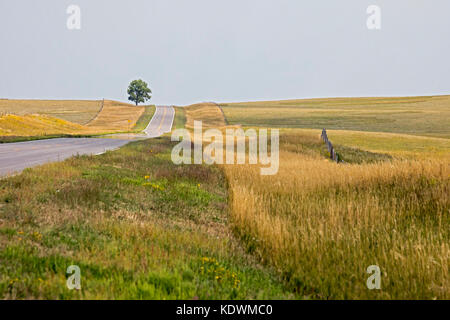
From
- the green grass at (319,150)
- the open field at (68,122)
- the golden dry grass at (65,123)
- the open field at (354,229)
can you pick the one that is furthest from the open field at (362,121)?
the open field at (354,229)

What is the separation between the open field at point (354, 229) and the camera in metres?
5.36

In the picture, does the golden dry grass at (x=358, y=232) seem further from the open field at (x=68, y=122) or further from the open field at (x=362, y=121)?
the open field at (x=362, y=121)

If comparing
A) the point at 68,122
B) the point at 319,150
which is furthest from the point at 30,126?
the point at 319,150

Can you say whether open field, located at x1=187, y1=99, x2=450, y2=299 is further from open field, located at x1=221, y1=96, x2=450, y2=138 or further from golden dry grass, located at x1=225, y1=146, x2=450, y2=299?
open field, located at x1=221, y1=96, x2=450, y2=138

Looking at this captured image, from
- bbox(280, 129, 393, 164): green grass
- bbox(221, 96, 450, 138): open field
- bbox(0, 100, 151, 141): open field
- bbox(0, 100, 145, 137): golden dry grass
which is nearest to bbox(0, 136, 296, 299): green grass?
bbox(280, 129, 393, 164): green grass

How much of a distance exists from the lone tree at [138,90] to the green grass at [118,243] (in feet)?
378

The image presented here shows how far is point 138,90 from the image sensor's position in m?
122

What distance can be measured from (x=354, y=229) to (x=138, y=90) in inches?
4789

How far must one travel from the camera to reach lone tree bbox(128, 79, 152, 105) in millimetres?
121500

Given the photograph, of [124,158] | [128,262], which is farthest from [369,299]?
[124,158]

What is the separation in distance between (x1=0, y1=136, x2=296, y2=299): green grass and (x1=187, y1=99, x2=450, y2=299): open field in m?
0.58
